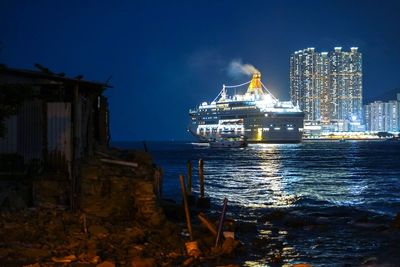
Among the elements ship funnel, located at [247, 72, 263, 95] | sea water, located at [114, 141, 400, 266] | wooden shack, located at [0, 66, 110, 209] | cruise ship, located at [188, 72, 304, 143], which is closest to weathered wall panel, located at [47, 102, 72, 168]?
wooden shack, located at [0, 66, 110, 209]

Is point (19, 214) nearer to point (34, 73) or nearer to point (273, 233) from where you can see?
point (34, 73)

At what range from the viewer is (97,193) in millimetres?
12930

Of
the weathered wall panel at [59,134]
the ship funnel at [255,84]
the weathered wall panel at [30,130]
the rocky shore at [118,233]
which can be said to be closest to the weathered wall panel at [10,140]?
the weathered wall panel at [30,130]

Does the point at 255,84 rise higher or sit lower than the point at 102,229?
higher

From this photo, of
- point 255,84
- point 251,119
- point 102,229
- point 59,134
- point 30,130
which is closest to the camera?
point 102,229

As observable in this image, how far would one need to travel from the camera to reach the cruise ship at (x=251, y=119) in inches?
5335

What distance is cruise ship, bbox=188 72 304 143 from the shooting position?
135500mm

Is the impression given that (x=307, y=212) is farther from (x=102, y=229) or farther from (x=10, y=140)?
(x=10, y=140)

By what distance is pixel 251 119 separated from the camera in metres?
135

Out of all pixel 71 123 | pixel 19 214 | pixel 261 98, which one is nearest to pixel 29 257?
pixel 19 214

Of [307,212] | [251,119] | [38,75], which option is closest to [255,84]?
[251,119]

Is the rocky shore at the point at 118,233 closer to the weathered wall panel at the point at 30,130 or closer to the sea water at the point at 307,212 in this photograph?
the sea water at the point at 307,212

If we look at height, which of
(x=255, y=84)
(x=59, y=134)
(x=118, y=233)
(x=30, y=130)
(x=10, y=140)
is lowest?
(x=118, y=233)

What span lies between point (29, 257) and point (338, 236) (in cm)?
973
